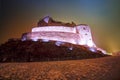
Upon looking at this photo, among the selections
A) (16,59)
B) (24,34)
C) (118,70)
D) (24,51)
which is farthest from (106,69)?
(24,34)

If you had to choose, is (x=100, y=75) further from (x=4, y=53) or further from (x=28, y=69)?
(x=4, y=53)

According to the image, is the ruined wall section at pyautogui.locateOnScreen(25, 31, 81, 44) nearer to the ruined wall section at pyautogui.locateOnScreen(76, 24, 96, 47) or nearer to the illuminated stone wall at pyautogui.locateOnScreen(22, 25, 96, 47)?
the illuminated stone wall at pyautogui.locateOnScreen(22, 25, 96, 47)

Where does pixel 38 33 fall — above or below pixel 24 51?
above

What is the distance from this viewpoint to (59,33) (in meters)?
37.0

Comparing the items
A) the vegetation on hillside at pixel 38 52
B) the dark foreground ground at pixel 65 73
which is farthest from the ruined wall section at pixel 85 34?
the dark foreground ground at pixel 65 73

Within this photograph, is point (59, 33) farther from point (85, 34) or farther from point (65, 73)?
point (65, 73)

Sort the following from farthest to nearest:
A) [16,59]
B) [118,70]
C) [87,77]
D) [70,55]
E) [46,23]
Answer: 1. [46,23]
2. [70,55]
3. [16,59]
4. [118,70]
5. [87,77]

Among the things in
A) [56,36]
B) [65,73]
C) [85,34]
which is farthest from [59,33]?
[65,73]

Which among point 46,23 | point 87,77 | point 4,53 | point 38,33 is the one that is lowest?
point 87,77

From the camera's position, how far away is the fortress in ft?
121

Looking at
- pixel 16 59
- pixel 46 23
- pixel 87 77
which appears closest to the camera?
pixel 87 77

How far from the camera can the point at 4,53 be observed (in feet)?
87.7

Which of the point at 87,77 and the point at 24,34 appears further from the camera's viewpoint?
the point at 24,34

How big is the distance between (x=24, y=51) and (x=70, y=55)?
293 inches
